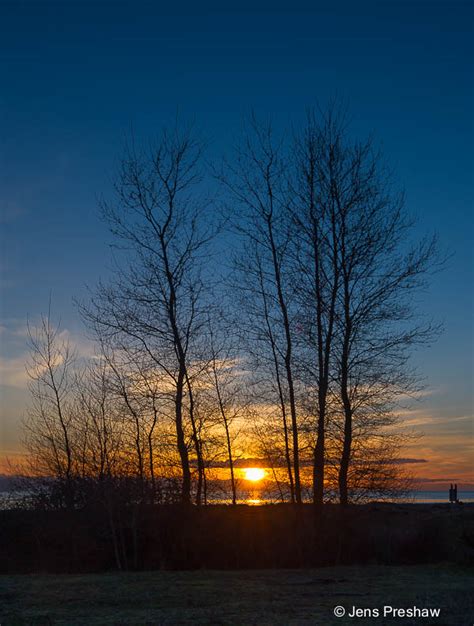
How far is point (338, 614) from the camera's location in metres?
10.4

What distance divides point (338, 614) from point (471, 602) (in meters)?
2.39

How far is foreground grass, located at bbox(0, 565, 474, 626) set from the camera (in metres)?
10.2

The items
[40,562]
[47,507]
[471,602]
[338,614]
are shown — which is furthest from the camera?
[47,507]

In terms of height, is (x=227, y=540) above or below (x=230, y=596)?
below

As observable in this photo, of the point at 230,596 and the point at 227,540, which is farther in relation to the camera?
the point at 227,540

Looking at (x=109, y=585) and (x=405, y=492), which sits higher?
(x=405, y=492)

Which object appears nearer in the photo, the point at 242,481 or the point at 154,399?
the point at 154,399

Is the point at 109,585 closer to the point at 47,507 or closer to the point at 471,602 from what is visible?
the point at 471,602

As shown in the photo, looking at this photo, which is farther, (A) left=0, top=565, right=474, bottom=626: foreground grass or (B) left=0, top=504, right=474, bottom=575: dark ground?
(B) left=0, top=504, right=474, bottom=575: dark ground

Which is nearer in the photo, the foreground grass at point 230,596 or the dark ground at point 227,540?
the foreground grass at point 230,596

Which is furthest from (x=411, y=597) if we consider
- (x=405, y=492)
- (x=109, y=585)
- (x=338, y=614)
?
(x=405, y=492)

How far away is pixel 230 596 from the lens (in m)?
12.3

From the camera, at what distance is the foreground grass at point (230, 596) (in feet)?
33.5

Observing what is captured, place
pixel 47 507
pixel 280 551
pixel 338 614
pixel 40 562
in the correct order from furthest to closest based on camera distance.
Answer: pixel 47 507, pixel 40 562, pixel 280 551, pixel 338 614
